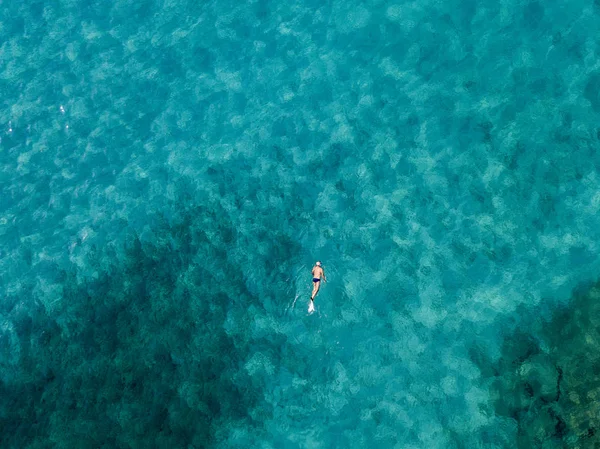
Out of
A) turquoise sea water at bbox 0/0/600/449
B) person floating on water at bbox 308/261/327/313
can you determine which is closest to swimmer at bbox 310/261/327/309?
person floating on water at bbox 308/261/327/313

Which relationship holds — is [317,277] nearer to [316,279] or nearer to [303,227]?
[316,279]

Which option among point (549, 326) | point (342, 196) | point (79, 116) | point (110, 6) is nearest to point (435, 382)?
point (549, 326)

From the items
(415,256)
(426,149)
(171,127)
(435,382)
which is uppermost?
(171,127)

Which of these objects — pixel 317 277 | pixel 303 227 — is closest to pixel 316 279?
pixel 317 277

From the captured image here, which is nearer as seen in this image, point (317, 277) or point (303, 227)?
point (317, 277)

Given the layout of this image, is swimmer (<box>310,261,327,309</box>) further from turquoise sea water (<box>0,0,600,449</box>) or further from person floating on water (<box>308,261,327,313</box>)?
turquoise sea water (<box>0,0,600,449</box>)

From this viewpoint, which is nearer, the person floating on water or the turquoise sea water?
the turquoise sea water

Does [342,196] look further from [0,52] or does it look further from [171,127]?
[0,52]

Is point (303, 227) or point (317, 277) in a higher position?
point (303, 227)

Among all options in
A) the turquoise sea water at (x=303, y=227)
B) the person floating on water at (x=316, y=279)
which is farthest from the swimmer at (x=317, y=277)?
the turquoise sea water at (x=303, y=227)
